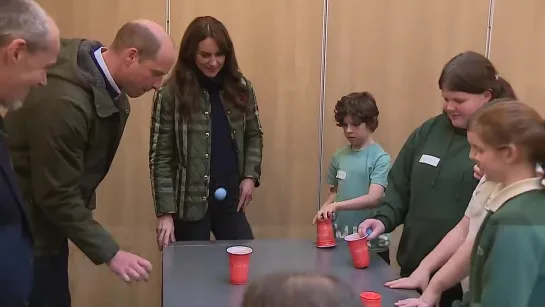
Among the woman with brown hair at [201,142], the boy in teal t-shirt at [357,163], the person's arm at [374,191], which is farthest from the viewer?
the boy in teal t-shirt at [357,163]

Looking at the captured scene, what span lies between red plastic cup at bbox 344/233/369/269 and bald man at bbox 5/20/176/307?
66 centimetres

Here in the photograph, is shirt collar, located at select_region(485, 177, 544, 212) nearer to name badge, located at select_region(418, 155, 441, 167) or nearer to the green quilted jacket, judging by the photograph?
name badge, located at select_region(418, 155, 441, 167)

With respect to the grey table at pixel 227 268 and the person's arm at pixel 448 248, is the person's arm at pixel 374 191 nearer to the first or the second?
the grey table at pixel 227 268

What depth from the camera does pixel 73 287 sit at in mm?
3559

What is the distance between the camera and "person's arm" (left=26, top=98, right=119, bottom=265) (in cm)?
189

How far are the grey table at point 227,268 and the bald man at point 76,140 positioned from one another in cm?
16

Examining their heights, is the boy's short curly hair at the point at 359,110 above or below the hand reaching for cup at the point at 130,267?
above

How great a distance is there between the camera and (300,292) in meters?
0.80

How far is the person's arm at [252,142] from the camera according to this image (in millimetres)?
2840

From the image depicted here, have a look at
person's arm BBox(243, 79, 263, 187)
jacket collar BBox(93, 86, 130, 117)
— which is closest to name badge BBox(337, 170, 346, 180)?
person's arm BBox(243, 79, 263, 187)

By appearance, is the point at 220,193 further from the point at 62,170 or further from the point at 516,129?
the point at 516,129

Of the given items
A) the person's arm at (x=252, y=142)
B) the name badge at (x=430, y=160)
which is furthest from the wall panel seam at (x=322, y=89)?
the name badge at (x=430, y=160)

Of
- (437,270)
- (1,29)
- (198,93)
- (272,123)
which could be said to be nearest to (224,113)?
(198,93)

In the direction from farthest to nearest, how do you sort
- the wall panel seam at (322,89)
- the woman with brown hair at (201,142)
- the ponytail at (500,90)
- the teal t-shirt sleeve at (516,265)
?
the wall panel seam at (322,89), the woman with brown hair at (201,142), the ponytail at (500,90), the teal t-shirt sleeve at (516,265)
